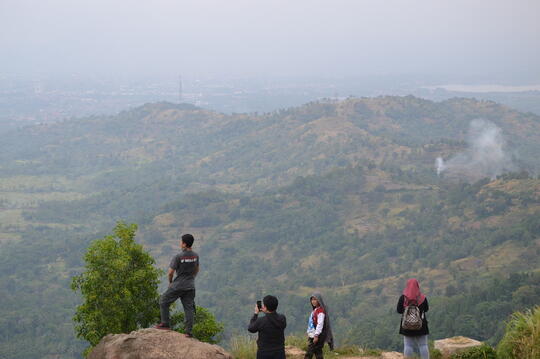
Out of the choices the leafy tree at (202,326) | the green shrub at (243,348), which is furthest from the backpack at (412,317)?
the leafy tree at (202,326)

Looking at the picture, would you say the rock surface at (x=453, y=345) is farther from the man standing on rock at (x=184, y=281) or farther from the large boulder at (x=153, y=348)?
the man standing on rock at (x=184, y=281)

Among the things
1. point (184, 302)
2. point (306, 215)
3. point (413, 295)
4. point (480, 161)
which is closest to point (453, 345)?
point (413, 295)

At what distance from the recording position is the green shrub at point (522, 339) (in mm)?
10383

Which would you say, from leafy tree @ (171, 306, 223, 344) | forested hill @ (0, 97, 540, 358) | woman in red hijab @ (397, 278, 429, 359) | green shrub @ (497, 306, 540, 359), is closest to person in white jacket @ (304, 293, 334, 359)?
woman in red hijab @ (397, 278, 429, 359)

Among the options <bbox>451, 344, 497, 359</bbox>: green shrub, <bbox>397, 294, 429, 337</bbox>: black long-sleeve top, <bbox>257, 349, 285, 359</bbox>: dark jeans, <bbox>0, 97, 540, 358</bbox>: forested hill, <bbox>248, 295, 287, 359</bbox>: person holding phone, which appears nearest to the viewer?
<bbox>248, 295, 287, 359</bbox>: person holding phone

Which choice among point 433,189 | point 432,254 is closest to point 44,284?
point 432,254

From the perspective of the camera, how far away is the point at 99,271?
12.4 meters

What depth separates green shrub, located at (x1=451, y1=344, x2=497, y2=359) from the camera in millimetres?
11578

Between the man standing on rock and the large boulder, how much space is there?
62cm

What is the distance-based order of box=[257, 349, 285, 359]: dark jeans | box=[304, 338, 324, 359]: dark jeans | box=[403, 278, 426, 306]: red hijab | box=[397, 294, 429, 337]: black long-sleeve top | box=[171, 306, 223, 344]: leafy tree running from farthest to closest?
box=[171, 306, 223, 344]: leafy tree → box=[304, 338, 324, 359]: dark jeans → box=[397, 294, 429, 337]: black long-sleeve top → box=[403, 278, 426, 306]: red hijab → box=[257, 349, 285, 359]: dark jeans

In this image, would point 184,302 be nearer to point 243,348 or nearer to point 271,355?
point 243,348

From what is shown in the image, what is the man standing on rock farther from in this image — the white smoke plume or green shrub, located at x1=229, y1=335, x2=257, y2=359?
the white smoke plume

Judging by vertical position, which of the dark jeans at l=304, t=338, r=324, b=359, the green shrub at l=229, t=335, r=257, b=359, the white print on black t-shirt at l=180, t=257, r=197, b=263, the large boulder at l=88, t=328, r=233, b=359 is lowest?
the green shrub at l=229, t=335, r=257, b=359

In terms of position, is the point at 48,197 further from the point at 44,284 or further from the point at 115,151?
the point at 44,284
